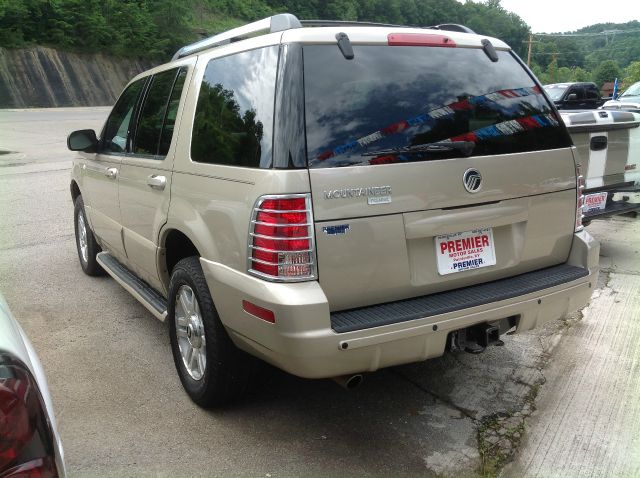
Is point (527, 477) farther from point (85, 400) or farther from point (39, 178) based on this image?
point (39, 178)

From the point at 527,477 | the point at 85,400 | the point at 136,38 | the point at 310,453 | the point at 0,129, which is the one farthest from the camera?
the point at 136,38

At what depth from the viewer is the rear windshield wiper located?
2.68 m

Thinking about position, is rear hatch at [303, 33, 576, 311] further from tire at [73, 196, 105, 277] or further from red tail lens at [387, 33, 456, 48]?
tire at [73, 196, 105, 277]

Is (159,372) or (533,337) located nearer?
(159,372)

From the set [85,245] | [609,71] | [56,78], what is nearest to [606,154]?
[85,245]

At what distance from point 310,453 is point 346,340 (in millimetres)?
766

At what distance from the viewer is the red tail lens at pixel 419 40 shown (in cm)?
286

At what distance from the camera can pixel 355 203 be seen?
8.43 feet

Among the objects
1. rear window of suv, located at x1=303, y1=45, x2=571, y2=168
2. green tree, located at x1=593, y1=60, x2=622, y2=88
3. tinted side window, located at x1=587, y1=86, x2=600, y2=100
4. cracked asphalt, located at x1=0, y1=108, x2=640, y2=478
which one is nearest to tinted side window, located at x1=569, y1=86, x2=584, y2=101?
tinted side window, located at x1=587, y1=86, x2=600, y2=100

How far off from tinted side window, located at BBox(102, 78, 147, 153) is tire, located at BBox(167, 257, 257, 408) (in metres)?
1.50

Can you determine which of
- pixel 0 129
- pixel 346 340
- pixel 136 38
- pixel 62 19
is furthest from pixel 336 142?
pixel 136 38

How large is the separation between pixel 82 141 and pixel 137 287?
139 centimetres

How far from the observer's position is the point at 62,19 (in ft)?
154

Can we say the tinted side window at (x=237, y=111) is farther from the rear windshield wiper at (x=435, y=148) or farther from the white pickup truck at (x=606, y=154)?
the white pickup truck at (x=606, y=154)
